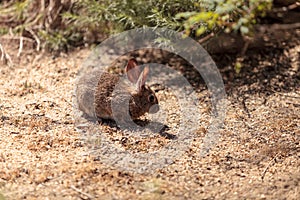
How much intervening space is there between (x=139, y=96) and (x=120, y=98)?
0.58 feet

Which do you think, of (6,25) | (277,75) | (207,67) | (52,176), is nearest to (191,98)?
(207,67)

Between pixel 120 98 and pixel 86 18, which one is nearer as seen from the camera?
pixel 120 98

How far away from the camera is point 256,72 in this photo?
647 centimetres

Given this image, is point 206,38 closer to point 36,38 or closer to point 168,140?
point 168,140

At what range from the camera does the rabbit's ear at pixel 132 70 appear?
212 inches

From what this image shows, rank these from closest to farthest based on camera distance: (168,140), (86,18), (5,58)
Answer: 1. (168,140)
2. (86,18)
3. (5,58)

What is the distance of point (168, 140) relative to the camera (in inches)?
201

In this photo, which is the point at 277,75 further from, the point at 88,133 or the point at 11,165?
the point at 11,165

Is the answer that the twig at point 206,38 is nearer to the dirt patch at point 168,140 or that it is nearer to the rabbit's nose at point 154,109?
the dirt patch at point 168,140

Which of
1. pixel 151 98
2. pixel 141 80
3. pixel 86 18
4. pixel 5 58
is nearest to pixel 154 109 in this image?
pixel 151 98

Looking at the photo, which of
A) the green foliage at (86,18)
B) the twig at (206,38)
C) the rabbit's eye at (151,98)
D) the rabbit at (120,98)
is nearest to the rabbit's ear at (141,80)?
the rabbit at (120,98)

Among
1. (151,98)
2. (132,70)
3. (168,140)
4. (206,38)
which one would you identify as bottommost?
Answer: (168,140)

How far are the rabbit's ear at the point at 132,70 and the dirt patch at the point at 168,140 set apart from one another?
1.73ft

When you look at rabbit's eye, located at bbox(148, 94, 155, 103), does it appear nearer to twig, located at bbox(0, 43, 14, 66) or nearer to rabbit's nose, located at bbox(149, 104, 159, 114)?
rabbit's nose, located at bbox(149, 104, 159, 114)
